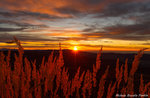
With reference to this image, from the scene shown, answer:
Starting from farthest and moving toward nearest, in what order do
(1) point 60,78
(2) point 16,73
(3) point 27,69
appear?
(1) point 60,78
(3) point 27,69
(2) point 16,73

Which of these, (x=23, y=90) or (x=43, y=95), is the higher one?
(x=23, y=90)

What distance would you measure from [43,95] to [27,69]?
1.91 ft

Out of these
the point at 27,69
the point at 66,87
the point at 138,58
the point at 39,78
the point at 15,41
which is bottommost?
the point at 66,87

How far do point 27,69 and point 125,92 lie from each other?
5.27 ft

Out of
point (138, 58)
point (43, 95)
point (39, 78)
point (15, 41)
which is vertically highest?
point (15, 41)

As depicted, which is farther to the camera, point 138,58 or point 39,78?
point 39,78

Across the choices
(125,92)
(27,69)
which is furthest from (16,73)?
(125,92)

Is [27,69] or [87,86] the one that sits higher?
[27,69]

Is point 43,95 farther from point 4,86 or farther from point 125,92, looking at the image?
point 125,92

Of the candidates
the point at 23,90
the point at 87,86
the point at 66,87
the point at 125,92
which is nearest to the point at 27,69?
the point at 23,90

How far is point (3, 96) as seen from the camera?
2.19 metres

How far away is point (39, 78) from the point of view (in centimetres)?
238

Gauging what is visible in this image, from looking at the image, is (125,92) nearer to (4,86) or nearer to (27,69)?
(27,69)

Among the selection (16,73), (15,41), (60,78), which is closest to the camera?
(15,41)
